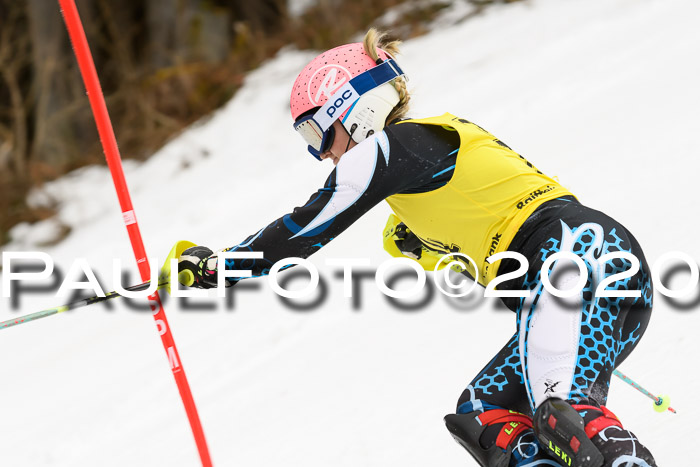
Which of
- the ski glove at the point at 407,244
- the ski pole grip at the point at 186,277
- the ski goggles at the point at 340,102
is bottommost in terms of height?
the ski glove at the point at 407,244

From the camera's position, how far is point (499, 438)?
6.36 ft

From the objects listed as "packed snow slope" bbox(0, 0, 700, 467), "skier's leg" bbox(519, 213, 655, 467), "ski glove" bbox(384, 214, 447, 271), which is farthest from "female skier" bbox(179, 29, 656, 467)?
"packed snow slope" bbox(0, 0, 700, 467)

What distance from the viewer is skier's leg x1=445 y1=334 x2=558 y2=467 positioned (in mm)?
1919

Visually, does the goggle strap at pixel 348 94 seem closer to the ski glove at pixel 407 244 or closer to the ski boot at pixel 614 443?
the ski glove at pixel 407 244

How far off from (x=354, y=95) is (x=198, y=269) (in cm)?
64

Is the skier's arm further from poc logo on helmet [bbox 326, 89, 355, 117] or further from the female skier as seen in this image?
poc logo on helmet [bbox 326, 89, 355, 117]

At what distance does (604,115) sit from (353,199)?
448 centimetres

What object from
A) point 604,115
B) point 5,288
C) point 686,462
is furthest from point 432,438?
point 5,288

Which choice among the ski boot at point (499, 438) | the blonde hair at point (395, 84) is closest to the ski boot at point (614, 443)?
the ski boot at point (499, 438)

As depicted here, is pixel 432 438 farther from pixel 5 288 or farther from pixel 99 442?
pixel 5 288

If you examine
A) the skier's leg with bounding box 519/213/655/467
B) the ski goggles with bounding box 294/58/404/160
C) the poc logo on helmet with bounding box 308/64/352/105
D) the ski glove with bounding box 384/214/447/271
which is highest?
the poc logo on helmet with bounding box 308/64/352/105

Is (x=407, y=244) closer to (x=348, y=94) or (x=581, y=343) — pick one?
(x=348, y=94)

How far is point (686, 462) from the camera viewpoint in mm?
2428

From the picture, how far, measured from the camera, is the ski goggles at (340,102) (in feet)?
7.29
